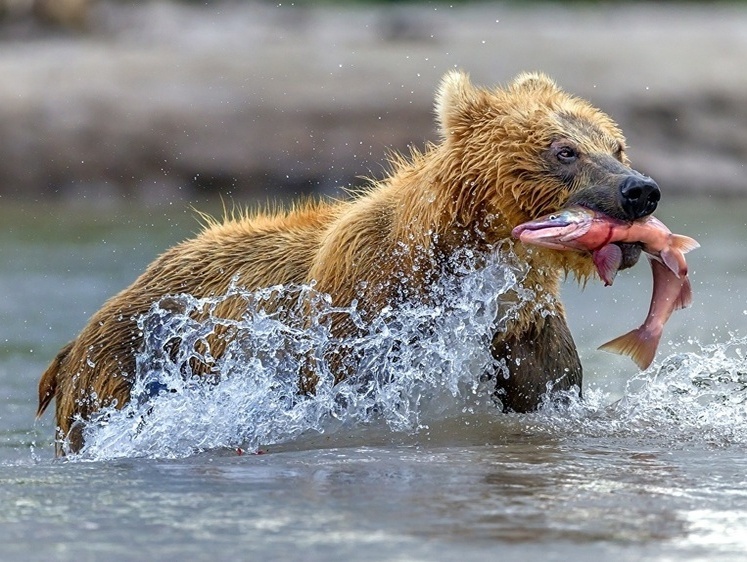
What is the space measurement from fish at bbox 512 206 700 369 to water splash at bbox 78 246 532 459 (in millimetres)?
313

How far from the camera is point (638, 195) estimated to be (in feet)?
17.4

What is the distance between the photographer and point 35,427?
23.8ft

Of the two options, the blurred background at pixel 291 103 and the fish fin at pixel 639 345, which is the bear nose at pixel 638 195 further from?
the blurred background at pixel 291 103

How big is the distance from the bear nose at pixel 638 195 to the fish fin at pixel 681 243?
23 cm

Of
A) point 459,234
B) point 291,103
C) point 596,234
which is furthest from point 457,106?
point 291,103

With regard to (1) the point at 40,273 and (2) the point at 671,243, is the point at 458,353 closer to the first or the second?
(2) the point at 671,243

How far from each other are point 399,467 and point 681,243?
146 centimetres

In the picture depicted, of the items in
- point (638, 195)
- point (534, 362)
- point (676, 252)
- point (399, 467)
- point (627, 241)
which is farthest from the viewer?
point (534, 362)

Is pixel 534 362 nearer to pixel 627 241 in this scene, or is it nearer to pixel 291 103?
pixel 627 241

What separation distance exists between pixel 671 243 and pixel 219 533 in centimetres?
232

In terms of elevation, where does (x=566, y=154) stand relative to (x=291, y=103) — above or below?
below

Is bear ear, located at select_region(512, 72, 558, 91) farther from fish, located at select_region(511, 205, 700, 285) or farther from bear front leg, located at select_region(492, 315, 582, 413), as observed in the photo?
bear front leg, located at select_region(492, 315, 582, 413)

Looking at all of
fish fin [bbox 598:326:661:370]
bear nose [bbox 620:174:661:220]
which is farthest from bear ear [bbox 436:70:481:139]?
fish fin [bbox 598:326:661:370]

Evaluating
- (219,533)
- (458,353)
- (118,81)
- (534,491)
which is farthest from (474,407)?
(118,81)
